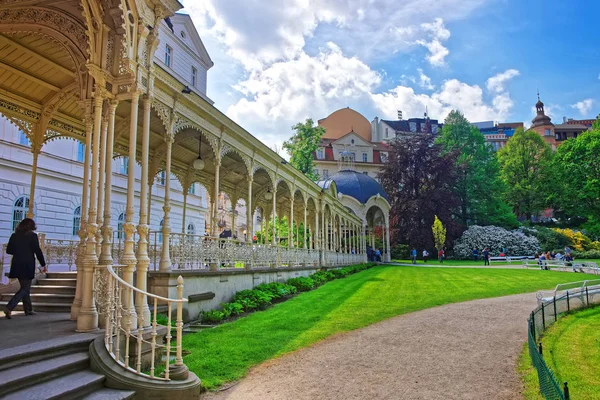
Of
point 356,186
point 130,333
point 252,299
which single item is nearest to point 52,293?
point 130,333

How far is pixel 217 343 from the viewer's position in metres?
7.65

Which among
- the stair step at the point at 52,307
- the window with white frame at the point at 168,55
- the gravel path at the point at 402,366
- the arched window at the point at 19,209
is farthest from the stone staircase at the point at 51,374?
the window with white frame at the point at 168,55

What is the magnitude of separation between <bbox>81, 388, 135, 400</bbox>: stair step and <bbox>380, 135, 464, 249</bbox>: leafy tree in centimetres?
4567

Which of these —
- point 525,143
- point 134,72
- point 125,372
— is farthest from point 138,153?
point 525,143

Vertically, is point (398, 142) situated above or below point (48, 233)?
above

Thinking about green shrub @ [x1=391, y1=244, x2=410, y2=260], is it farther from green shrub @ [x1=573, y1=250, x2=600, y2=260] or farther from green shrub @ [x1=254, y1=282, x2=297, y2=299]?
green shrub @ [x1=254, y1=282, x2=297, y2=299]

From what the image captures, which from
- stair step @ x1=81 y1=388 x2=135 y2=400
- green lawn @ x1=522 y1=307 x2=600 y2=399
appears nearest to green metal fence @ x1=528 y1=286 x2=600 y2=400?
green lawn @ x1=522 y1=307 x2=600 y2=399

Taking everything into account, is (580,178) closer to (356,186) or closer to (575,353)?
(356,186)

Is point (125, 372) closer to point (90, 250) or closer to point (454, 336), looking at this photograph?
point (90, 250)

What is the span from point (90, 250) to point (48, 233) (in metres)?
14.5

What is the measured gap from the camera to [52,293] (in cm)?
847

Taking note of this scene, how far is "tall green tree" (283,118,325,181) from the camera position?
4909 centimetres

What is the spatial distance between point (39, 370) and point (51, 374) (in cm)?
16

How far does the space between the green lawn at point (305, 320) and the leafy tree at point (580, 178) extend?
42978 mm
